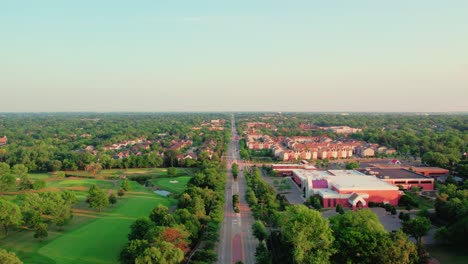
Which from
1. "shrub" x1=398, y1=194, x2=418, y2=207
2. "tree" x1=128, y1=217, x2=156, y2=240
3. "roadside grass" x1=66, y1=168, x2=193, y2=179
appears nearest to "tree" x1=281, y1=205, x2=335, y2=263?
"tree" x1=128, y1=217, x2=156, y2=240

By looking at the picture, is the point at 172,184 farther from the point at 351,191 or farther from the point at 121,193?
the point at 351,191

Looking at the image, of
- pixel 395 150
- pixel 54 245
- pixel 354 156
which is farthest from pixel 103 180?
pixel 395 150

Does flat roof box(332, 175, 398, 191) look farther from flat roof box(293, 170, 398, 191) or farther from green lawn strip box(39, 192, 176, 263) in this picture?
green lawn strip box(39, 192, 176, 263)

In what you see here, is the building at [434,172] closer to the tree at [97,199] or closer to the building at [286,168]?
the building at [286,168]

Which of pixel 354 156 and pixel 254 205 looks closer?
pixel 254 205

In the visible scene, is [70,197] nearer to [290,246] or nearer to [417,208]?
[290,246]
